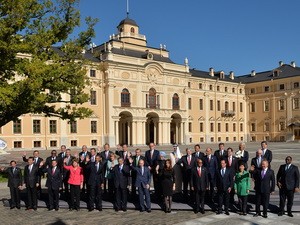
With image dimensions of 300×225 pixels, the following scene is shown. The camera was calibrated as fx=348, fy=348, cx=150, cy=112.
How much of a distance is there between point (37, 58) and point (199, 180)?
29.7ft

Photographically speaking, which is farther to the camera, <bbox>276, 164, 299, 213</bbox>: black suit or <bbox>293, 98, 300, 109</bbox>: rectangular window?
<bbox>293, 98, 300, 109</bbox>: rectangular window

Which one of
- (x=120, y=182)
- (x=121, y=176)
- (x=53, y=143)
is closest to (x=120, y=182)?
(x=120, y=182)

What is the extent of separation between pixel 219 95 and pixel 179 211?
5337 cm

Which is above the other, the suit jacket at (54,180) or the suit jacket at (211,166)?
the suit jacket at (211,166)

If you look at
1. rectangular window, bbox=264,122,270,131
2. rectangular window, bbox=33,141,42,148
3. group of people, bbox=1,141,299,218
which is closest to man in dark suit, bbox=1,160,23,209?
group of people, bbox=1,141,299,218

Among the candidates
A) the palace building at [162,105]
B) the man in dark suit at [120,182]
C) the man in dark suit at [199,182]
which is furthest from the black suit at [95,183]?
the palace building at [162,105]

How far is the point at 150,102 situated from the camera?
50.9m

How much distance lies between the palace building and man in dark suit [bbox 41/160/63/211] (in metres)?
27.3

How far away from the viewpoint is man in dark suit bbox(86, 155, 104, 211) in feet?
35.7

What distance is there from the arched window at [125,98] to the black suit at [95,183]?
36.8 m

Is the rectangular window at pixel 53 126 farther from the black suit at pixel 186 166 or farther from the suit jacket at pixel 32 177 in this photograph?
the black suit at pixel 186 166

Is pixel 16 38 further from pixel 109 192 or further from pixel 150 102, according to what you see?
pixel 150 102

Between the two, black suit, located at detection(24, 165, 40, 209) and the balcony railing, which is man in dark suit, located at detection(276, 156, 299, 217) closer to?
black suit, located at detection(24, 165, 40, 209)

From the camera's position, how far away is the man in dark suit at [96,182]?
10883 millimetres
